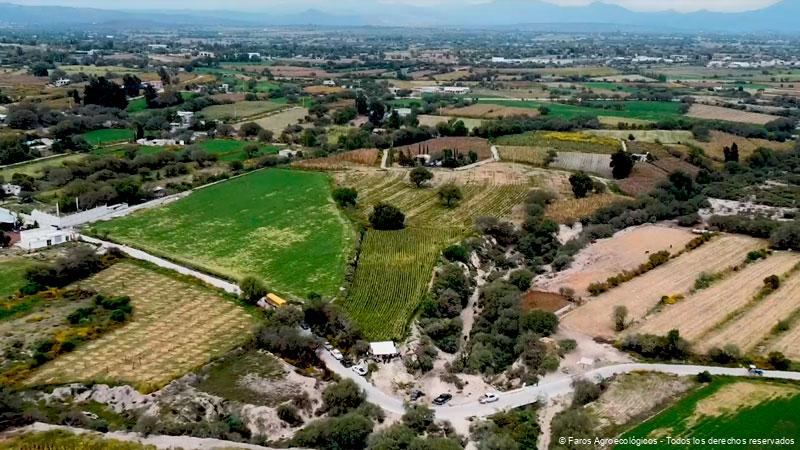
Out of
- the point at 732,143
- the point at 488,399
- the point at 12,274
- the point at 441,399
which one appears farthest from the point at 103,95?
the point at 732,143

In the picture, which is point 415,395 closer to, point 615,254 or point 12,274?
point 615,254

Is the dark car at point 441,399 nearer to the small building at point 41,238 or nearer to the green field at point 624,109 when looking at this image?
the small building at point 41,238

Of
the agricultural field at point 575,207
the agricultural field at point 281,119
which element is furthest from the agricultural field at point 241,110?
the agricultural field at point 575,207

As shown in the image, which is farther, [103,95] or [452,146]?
[103,95]

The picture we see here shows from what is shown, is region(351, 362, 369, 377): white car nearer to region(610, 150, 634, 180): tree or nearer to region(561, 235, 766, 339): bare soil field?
region(561, 235, 766, 339): bare soil field

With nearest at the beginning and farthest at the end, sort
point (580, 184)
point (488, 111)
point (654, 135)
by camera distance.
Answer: point (580, 184) → point (654, 135) → point (488, 111)

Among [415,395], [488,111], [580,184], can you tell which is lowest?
[415,395]

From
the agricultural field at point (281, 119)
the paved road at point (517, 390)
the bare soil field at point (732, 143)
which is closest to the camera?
the paved road at point (517, 390)
